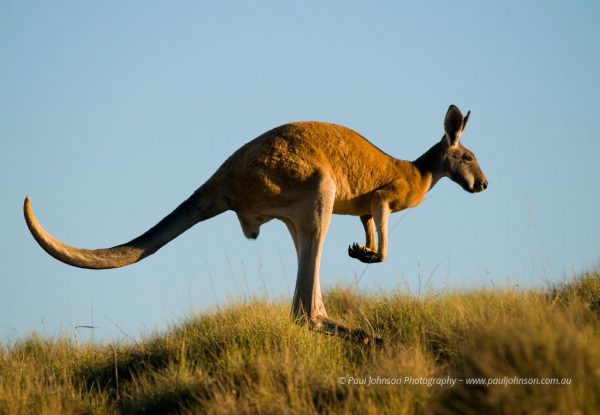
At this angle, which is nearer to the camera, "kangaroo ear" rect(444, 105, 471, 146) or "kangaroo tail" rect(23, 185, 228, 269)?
"kangaroo tail" rect(23, 185, 228, 269)

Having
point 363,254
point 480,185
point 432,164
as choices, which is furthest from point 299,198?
point 480,185

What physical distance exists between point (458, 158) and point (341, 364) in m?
3.49

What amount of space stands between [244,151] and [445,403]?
3557mm

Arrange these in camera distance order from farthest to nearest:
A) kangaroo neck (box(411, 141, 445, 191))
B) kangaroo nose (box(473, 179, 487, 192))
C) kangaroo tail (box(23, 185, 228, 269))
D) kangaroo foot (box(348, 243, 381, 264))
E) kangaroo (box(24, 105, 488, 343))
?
kangaroo nose (box(473, 179, 487, 192)), kangaroo neck (box(411, 141, 445, 191)), kangaroo foot (box(348, 243, 381, 264)), kangaroo (box(24, 105, 488, 343)), kangaroo tail (box(23, 185, 228, 269))

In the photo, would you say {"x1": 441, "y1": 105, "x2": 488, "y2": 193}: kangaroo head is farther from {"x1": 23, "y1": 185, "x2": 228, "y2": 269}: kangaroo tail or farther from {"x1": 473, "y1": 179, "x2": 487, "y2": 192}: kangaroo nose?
{"x1": 23, "y1": 185, "x2": 228, "y2": 269}: kangaroo tail

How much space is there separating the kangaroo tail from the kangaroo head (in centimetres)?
312

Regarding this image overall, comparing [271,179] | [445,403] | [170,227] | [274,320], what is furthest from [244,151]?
[445,403]

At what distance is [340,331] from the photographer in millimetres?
7777

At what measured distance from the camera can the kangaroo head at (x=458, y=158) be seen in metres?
9.59

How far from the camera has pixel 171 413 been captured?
6156 mm

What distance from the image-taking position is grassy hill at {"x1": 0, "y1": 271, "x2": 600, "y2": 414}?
4949 millimetres

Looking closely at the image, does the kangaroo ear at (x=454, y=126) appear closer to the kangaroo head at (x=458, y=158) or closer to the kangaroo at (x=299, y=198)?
the kangaroo head at (x=458, y=158)

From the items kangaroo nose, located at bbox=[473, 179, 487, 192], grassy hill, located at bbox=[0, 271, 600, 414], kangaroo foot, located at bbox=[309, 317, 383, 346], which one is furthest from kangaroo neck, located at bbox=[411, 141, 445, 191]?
kangaroo foot, located at bbox=[309, 317, 383, 346]

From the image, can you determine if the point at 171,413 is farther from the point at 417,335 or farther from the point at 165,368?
the point at 417,335
